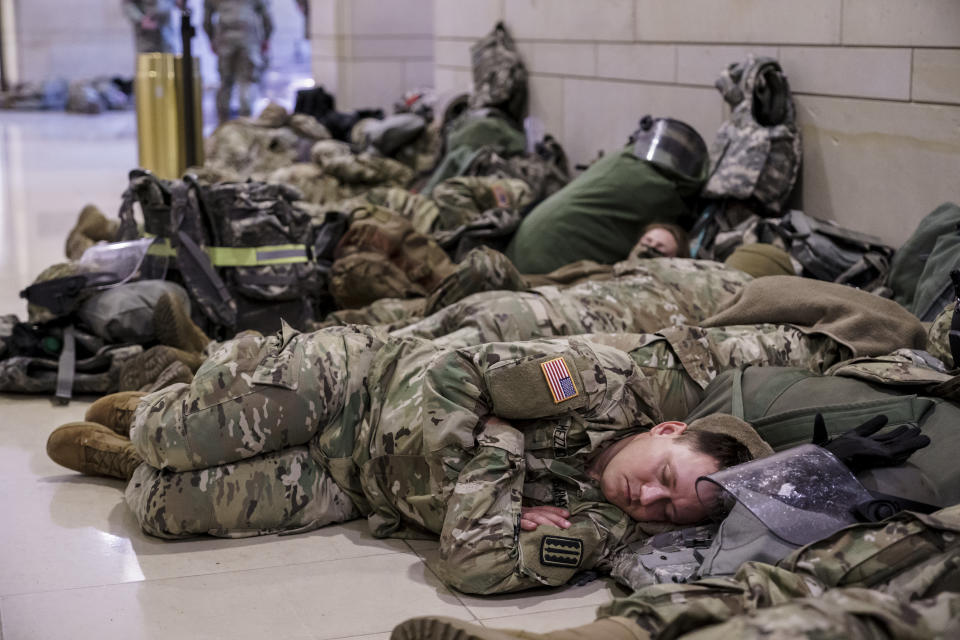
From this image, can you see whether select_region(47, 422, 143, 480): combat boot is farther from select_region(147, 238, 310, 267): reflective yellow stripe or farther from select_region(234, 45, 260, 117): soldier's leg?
select_region(234, 45, 260, 117): soldier's leg

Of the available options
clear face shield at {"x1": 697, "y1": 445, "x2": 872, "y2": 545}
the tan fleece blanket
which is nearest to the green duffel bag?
the tan fleece blanket

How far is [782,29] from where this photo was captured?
4.40m

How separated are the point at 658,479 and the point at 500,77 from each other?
4.80 m

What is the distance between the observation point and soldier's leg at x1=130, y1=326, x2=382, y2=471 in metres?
2.50

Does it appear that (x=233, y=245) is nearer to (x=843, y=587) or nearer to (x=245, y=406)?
(x=245, y=406)

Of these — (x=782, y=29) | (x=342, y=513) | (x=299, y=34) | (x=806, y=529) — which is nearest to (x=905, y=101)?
(x=782, y=29)

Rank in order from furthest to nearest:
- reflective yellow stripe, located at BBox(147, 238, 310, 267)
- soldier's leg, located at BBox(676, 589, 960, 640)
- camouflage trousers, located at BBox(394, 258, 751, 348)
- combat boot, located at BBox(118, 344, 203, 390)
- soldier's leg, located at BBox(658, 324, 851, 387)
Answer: reflective yellow stripe, located at BBox(147, 238, 310, 267)
combat boot, located at BBox(118, 344, 203, 390)
camouflage trousers, located at BBox(394, 258, 751, 348)
soldier's leg, located at BBox(658, 324, 851, 387)
soldier's leg, located at BBox(676, 589, 960, 640)

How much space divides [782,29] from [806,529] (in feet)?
9.39

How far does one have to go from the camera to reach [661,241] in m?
4.26

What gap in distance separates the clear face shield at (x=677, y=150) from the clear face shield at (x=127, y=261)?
2086mm

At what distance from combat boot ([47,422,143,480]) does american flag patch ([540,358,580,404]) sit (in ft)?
3.96

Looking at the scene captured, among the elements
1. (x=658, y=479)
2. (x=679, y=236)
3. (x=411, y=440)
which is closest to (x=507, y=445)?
(x=411, y=440)

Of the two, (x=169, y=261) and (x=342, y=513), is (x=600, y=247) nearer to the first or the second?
(x=169, y=261)

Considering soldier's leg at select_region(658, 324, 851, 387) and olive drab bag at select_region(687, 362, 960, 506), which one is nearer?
olive drab bag at select_region(687, 362, 960, 506)
